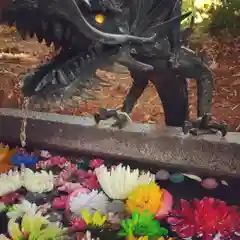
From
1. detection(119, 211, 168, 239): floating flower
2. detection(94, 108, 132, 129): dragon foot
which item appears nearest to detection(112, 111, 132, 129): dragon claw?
detection(94, 108, 132, 129): dragon foot

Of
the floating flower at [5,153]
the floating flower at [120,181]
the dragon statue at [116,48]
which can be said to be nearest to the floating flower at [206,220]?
the floating flower at [120,181]

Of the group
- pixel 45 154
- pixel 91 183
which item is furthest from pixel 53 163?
pixel 91 183

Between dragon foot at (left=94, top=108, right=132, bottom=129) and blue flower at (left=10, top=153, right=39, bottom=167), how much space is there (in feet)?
0.58

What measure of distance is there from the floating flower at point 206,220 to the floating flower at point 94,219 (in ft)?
0.40

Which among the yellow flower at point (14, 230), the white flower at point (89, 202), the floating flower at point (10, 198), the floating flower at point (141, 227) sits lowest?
the floating flower at point (10, 198)

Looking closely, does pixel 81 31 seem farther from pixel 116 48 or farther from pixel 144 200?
pixel 144 200

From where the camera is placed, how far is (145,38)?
3.38 ft

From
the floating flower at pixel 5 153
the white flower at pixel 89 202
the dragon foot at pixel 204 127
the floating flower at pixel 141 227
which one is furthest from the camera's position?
the floating flower at pixel 5 153

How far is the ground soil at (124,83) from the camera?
41.1 inches

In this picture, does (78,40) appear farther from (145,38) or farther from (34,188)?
(34,188)

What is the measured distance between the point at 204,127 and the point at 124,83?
0.22 meters

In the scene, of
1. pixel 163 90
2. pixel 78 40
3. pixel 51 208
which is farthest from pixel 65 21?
pixel 51 208

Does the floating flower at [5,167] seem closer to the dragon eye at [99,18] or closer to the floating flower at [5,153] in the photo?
the floating flower at [5,153]

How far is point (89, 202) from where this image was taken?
3.03 feet
